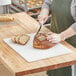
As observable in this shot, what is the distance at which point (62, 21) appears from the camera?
239 cm

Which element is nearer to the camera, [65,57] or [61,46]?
[65,57]

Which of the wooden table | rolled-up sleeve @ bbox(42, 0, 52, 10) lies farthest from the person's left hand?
rolled-up sleeve @ bbox(42, 0, 52, 10)

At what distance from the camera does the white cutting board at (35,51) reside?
6.66 feet

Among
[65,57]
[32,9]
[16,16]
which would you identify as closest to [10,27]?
[16,16]

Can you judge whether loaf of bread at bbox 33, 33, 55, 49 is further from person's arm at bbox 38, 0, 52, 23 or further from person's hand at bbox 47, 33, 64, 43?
person's arm at bbox 38, 0, 52, 23

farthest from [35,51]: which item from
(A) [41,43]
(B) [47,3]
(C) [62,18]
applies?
(B) [47,3]

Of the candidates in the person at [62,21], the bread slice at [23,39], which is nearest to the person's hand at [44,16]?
the person at [62,21]

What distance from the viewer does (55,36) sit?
85.4 inches

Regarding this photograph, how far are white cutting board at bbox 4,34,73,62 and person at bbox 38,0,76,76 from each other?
0.24 feet

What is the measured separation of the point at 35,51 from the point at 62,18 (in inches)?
16.6

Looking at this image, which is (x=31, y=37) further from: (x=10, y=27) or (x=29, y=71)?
(x=29, y=71)

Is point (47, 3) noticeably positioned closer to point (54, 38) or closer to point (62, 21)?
point (62, 21)

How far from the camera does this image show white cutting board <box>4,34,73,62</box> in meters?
2.03

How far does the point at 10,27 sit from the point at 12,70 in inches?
29.4
